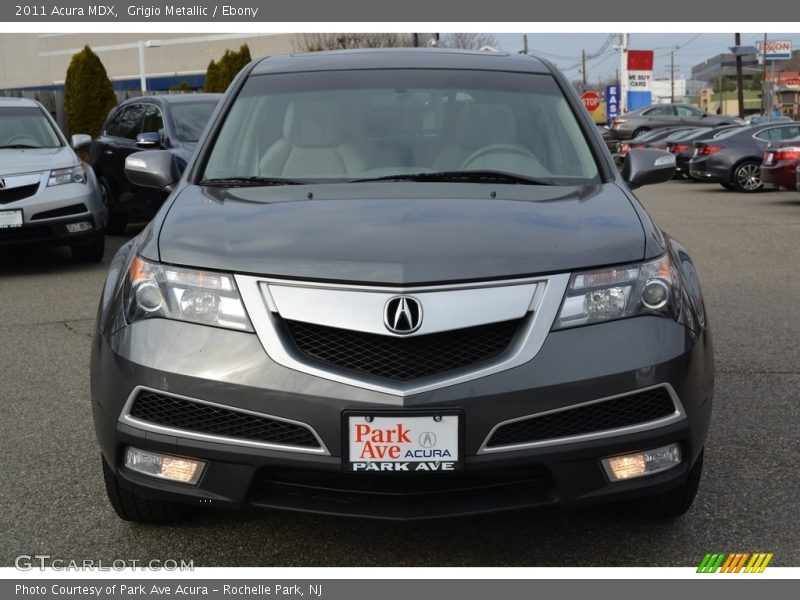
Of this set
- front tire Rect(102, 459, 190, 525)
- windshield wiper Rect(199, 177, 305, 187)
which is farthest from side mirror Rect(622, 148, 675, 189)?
front tire Rect(102, 459, 190, 525)

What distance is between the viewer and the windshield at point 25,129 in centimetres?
1099

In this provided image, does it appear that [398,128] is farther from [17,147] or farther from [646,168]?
[17,147]

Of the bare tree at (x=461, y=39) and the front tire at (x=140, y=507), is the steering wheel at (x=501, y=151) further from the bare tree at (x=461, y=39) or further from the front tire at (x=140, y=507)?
the bare tree at (x=461, y=39)

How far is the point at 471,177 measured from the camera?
13.5 feet

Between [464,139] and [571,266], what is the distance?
1.33 meters

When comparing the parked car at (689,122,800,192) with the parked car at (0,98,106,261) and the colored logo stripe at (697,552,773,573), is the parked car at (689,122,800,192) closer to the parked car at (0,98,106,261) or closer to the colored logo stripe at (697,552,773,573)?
the parked car at (0,98,106,261)

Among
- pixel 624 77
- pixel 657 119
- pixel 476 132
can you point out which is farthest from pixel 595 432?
pixel 624 77

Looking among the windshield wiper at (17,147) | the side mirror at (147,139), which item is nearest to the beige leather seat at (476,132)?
the side mirror at (147,139)

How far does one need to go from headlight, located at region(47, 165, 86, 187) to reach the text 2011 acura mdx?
711 centimetres

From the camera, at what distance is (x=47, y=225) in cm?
1009

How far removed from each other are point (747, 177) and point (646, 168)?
18.8 meters

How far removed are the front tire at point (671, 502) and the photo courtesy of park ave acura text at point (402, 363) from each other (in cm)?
1

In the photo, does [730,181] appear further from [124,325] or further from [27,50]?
[27,50]

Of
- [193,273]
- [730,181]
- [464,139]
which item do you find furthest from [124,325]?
[730,181]
